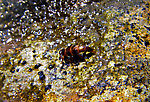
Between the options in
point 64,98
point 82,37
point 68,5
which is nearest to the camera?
point 64,98

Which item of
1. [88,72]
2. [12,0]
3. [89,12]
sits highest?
[12,0]

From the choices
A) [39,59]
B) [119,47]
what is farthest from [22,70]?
[119,47]

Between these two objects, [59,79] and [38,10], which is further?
→ [38,10]

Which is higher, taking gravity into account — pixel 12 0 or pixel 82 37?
pixel 12 0

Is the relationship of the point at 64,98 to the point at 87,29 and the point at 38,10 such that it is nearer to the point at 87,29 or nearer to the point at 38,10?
the point at 87,29

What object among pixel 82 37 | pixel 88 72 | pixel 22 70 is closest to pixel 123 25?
pixel 82 37

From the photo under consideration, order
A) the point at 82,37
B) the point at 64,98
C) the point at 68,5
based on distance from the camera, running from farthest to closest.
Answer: the point at 68,5 < the point at 82,37 < the point at 64,98
